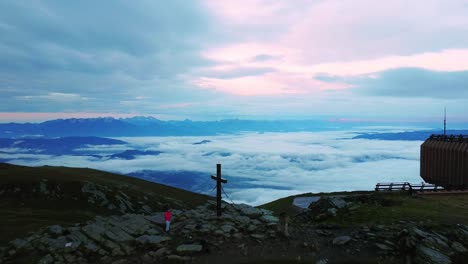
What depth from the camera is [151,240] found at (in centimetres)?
2156

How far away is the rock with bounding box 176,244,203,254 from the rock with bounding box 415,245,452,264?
1308cm

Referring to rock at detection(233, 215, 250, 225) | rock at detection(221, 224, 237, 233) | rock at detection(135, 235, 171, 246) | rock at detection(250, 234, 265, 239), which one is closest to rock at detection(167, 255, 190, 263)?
rock at detection(135, 235, 171, 246)

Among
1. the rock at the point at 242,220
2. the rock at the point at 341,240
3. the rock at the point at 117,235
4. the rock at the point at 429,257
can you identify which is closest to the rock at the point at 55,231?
the rock at the point at 117,235

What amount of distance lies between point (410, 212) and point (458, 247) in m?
7.48

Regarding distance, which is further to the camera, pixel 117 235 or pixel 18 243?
pixel 117 235

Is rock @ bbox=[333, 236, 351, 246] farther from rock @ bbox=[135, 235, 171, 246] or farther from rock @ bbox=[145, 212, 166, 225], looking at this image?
rock @ bbox=[145, 212, 166, 225]

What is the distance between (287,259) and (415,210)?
16659 mm

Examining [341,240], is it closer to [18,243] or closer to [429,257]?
[429,257]

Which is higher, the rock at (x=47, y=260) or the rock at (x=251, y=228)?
the rock at (x=47, y=260)

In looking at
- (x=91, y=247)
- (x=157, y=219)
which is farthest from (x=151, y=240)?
(x=157, y=219)

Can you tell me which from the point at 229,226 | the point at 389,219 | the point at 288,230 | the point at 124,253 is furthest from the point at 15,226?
the point at 389,219

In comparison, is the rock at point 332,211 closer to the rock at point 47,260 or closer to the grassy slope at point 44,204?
the rock at point 47,260

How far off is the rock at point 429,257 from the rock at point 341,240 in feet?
13.9

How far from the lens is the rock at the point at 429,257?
18.6 meters
